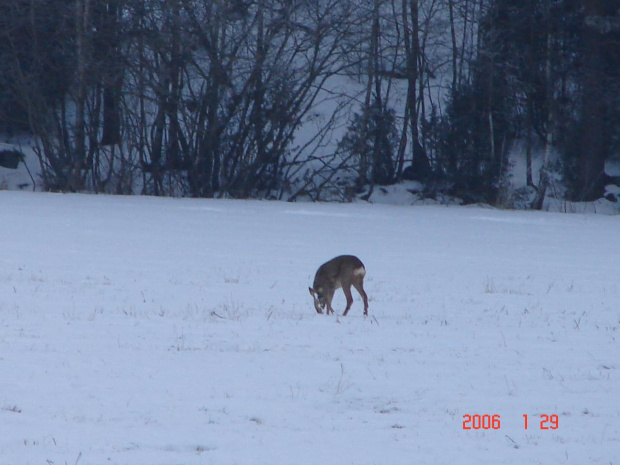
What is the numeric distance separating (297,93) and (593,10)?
1044 centimetres

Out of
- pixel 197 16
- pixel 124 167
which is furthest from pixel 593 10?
pixel 124 167

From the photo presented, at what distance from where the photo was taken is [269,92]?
1221 inches

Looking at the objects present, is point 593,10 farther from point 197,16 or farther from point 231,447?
point 231,447

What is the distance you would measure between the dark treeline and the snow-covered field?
14.5m

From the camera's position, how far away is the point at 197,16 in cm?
2998

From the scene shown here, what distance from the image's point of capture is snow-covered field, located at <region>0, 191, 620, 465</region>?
17.5 feet

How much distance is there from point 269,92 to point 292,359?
24188 mm
